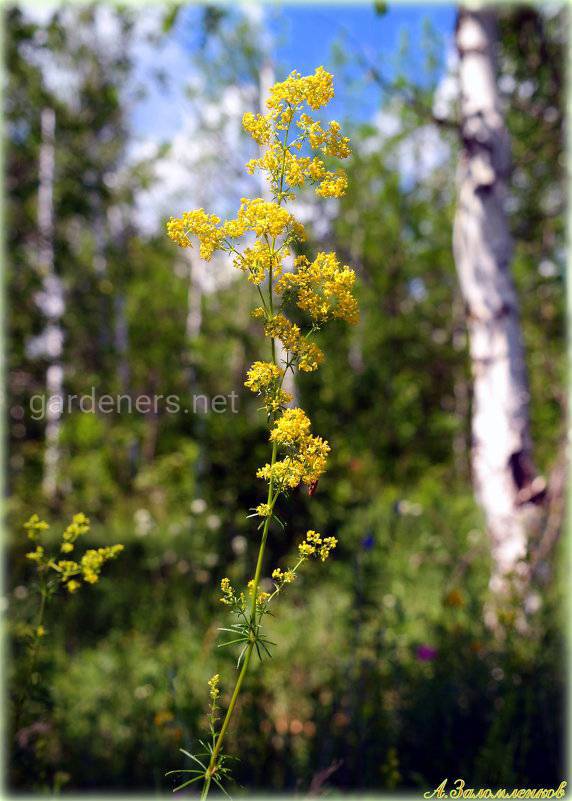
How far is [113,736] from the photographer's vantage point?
3.01 meters

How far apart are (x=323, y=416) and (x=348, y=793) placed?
6698 mm

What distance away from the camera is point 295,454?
1.24 meters

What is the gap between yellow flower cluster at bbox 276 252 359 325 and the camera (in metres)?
1.27

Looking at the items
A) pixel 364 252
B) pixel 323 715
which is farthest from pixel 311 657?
pixel 364 252

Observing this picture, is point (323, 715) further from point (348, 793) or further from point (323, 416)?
point (323, 416)

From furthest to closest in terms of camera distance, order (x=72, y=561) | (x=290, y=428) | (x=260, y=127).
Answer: (x=72, y=561)
(x=260, y=127)
(x=290, y=428)

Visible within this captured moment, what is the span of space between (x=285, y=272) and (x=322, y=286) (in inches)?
3.4

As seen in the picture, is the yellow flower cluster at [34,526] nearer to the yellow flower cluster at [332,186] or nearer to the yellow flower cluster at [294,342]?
the yellow flower cluster at [294,342]

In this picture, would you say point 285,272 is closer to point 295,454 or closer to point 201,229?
point 201,229

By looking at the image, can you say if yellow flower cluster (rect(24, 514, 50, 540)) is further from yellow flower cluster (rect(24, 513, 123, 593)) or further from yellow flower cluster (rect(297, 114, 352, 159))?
yellow flower cluster (rect(297, 114, 352, 159))

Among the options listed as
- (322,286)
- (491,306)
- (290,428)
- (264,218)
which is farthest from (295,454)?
(491,306)

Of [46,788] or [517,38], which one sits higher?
[517,38]

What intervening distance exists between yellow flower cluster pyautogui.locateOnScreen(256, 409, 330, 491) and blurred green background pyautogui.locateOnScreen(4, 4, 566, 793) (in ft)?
3.72

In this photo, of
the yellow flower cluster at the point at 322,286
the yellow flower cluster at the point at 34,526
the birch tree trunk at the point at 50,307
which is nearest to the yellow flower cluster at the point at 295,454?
the yellow flower cluster at the point at 322,286
